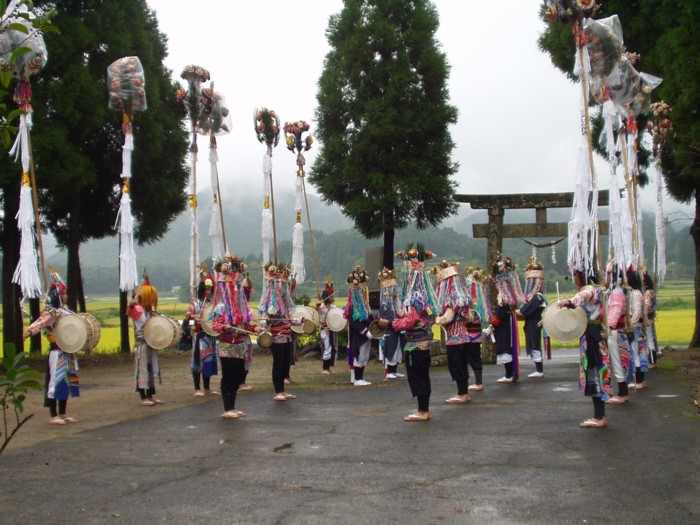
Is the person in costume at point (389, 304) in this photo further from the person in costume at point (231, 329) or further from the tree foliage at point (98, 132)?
the tree foliage at point (98, 132)

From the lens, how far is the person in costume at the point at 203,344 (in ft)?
39.0

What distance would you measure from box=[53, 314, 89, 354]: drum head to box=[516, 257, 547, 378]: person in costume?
7113 mm

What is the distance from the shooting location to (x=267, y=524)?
4988 mm

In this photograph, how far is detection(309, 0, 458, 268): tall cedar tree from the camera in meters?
19.3

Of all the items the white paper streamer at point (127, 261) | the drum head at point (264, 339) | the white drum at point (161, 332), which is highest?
the white paper streamer at point (127, 261)

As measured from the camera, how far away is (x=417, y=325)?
9.02 metres

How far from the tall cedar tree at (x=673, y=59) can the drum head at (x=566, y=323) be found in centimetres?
452

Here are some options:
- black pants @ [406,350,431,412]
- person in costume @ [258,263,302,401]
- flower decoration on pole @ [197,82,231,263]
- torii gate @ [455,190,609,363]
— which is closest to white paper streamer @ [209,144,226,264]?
flower decoration on pole @ [197,82,231,263]

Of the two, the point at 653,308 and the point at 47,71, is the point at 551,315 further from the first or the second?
the point at 47,71

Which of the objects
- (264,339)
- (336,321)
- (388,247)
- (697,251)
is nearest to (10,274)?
(336,321)

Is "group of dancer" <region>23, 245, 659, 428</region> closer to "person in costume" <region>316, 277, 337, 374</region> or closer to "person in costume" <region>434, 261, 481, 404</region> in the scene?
"person in costume" <region>434, 261, 481, 404</region>

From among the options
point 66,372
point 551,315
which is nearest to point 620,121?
point 551,315

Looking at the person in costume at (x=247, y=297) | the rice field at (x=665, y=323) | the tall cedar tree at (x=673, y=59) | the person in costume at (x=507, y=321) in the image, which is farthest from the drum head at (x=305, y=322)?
the tall cedar tree at (x=673, y=59)

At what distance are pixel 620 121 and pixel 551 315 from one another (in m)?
3.50
